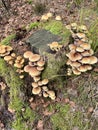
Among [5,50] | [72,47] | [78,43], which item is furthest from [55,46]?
[5,50]

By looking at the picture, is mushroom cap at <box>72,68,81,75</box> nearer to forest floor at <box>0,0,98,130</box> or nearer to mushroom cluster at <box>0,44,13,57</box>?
forest floor at <box>0,0,98,130</box>

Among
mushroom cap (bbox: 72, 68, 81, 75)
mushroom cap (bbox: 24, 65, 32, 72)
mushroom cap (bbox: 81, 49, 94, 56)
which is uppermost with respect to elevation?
mushroom cap (bbox: 81, 49, 94, 56)

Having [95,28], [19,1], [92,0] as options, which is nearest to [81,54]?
[95,28]

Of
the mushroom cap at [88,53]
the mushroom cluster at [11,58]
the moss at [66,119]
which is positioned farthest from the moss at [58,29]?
the moss at [66,119]

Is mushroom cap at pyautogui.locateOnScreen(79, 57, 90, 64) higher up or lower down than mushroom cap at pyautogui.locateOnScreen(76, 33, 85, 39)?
lower down

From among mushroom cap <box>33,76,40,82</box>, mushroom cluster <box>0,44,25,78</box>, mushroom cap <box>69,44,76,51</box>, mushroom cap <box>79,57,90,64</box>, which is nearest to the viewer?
mushroom cap <box>79,57,90,64</box>

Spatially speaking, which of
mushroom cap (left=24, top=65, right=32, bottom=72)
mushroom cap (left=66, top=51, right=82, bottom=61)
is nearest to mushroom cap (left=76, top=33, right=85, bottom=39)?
mushroom cap (left=66, top=51, right=82, bottom=61)
